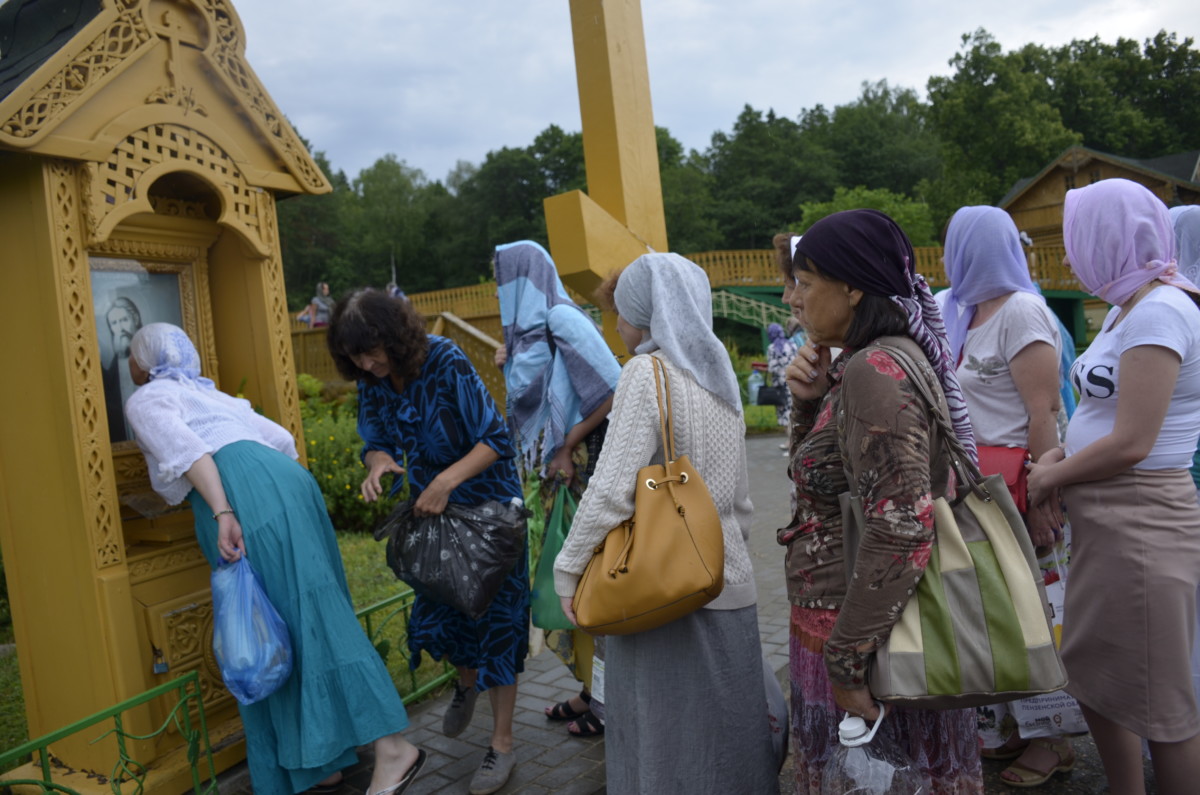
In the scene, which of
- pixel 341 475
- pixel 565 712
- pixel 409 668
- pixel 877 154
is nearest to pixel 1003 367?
pixel 565 712

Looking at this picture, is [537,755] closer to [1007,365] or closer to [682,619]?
[682,619]

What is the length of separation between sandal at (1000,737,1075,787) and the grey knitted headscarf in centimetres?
188

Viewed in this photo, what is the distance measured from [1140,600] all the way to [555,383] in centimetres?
227

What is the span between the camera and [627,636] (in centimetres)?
245

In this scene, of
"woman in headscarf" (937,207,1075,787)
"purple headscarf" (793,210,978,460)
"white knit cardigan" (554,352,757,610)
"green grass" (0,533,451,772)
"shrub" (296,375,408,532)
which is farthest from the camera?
"shrub" (296,375,408,532)

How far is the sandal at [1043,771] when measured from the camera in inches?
124

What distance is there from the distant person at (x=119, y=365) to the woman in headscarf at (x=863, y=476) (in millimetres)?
3167

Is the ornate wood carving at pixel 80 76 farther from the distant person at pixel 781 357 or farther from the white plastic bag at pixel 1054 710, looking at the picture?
the distant person at pixel 781 357

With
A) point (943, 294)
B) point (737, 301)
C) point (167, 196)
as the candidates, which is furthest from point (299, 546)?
point (737, 301)

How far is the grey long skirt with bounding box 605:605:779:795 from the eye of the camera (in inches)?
93.4

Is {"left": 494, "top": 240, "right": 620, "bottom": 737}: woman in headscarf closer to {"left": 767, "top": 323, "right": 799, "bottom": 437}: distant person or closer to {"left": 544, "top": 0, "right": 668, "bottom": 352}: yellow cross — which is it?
{"left": 544, "top": 0, "right": 668, "bottom": 352}: yellow cross

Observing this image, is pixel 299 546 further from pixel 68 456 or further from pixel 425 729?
pixel 425 729

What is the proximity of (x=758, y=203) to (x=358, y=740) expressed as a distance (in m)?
53.8

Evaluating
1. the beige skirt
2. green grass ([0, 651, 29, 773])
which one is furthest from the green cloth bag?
green grass ([0, 651, 29, 773])
